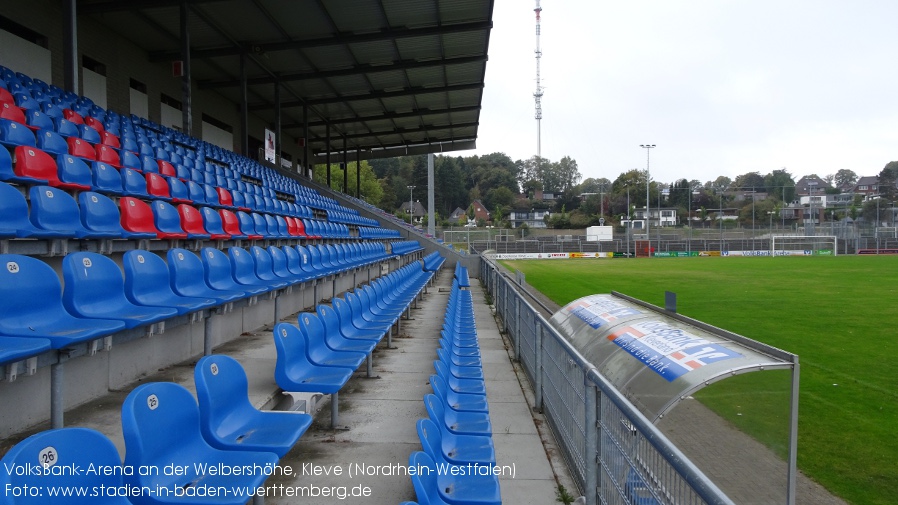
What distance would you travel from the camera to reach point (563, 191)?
118812mm

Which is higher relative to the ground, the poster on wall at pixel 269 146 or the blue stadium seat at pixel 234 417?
the poster on wall at pixel 269 146

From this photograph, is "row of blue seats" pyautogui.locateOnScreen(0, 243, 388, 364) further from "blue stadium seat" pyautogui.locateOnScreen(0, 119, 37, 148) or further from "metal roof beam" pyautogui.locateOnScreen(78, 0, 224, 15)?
"metal roof beam" pyautogui.locateOnScreen(78, 0, 224, 15)

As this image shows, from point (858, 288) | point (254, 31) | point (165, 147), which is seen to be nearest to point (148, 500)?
point (165, 147)

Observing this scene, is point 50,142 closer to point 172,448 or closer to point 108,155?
point 108,155

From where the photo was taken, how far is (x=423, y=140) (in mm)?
30812

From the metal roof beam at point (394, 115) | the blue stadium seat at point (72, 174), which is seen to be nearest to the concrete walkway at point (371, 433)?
the blue stadium seat at point (72, 174)

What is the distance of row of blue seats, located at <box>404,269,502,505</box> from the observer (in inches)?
87.3

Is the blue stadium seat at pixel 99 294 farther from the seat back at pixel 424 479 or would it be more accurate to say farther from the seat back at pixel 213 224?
the seat back at pixel 213 224

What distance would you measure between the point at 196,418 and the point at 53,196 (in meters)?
2.99

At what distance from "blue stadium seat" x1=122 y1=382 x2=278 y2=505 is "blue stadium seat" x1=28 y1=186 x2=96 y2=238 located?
239 centimetres

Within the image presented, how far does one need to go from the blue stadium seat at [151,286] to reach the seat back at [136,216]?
1111mm

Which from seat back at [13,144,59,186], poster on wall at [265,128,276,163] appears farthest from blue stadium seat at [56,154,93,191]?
poster on wall at [265,128,276,163]

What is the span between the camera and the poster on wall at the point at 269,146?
18.9 meters

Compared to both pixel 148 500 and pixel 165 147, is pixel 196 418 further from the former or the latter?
pixel 165 147
